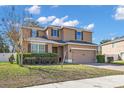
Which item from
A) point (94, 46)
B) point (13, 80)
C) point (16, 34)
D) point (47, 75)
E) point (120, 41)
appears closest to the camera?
point (13, 80)

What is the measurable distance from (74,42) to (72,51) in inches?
49.8

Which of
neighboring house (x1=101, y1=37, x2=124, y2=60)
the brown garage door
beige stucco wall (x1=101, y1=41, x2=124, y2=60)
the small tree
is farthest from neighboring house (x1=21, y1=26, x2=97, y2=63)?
beige stucco wall (x1=101, y1=41, x2=124, y2=60)

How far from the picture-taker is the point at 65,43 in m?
25.0

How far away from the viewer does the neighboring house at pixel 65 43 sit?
23.8 meters

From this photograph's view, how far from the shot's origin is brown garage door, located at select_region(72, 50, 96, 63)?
2540 cm

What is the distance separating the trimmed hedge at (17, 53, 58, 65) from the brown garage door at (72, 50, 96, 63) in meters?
4.56

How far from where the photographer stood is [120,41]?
3662 cm

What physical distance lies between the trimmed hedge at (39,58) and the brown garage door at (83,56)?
4564mm

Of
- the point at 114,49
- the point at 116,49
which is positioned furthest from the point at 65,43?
the point at 114,49

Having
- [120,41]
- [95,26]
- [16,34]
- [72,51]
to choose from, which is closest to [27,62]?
[16,34]

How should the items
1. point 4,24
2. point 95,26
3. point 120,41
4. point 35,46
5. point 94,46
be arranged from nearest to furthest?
point 4,24 → point 35,46 → point 94,46 → point 95,26 → point 120,41

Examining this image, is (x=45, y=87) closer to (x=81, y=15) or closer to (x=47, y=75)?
(x=47, y=75)

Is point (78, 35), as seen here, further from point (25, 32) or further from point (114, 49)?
point (114, 49)

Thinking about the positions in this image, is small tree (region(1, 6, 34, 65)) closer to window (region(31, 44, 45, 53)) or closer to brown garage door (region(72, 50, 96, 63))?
window (region(31, 44, 45, 53))
